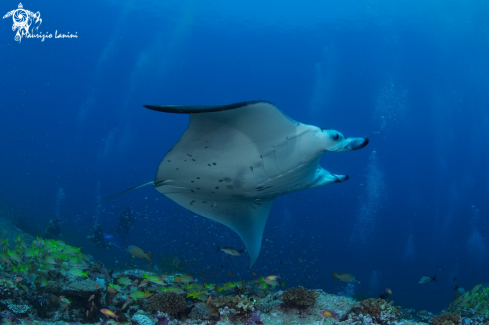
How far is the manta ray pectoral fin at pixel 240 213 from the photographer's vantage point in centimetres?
352

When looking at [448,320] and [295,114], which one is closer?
[448,320]

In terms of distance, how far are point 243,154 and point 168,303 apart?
2.43m

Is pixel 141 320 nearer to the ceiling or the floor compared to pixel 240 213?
nearer to the floor

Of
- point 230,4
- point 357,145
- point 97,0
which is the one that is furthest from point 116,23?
point 357,145

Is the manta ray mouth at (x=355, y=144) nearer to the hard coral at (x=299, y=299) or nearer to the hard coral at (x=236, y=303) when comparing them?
the hard coral at (x=236, y=303)

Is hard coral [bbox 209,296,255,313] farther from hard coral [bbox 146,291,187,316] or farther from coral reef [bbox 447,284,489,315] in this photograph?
coral reef [bbox 447,284,489,315]

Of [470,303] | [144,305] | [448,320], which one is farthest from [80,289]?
[470,303]

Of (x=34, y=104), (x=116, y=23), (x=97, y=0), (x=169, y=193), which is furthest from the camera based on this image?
(x=34, y=104)

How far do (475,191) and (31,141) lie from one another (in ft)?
295

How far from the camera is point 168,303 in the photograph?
3676mm

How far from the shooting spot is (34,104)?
7238cm

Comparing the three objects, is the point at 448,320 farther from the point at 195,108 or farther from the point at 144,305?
the point at 195,108

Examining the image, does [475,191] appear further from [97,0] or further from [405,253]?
[97,0]

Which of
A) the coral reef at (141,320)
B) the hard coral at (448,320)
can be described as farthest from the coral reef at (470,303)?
the coral reef at (141,320)
